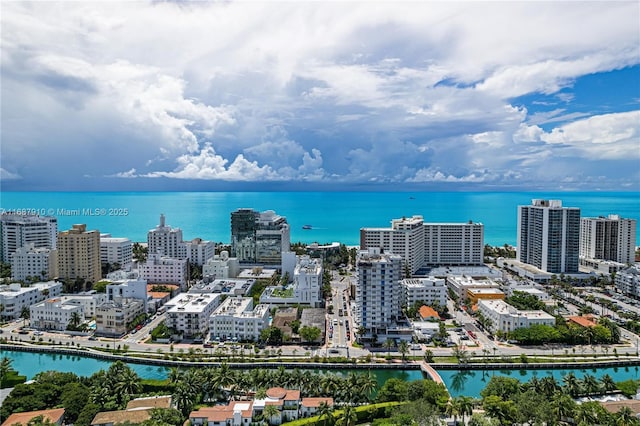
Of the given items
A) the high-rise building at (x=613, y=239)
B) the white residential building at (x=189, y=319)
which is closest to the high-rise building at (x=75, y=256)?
the white residential building at (x=189, y=319)

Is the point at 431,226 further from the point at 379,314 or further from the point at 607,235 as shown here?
the point at 379,314

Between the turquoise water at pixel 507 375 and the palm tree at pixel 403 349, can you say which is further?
the palm tree at pixel 403 349

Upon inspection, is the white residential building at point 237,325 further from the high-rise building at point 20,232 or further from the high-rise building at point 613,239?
the high-rise building at point 613,239

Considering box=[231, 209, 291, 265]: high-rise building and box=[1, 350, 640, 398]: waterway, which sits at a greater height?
box=[231, 209, 291, 265]: high-rise building

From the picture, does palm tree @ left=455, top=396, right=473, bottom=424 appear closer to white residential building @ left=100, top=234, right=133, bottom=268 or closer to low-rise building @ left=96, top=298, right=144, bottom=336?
low-rise building @ left=96, top=298, right=144, bottom=336

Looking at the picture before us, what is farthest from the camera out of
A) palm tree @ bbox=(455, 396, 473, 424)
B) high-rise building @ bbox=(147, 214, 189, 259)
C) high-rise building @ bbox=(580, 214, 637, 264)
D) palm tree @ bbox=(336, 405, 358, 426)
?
high-rise building @ bbox=(147, 214, 189, 259)

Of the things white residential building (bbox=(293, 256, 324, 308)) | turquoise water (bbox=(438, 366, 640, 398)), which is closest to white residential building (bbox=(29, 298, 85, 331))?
white residential building (bbox=(293, 256, 324, 308))
